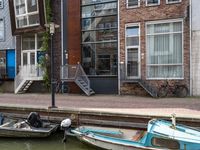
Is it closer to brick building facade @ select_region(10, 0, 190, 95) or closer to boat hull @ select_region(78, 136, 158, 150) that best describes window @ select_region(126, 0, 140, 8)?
brick building facade @ select_region(10, 0, 190, 95)

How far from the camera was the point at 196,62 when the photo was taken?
18.5 m

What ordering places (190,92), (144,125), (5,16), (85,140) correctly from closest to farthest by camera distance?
(85,140) < (144,125) < (190,92) < (5,16)

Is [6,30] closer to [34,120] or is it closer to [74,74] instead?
[74,74]

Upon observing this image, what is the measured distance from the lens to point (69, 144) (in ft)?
37.5

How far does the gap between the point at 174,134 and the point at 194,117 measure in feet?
6.06

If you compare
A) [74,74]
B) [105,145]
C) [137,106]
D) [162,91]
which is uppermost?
[74,74]

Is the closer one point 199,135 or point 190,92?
point 199,135

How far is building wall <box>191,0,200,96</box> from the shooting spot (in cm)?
1848

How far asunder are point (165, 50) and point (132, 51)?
6.64 feet

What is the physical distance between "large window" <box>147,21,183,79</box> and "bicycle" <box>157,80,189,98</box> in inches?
23.2

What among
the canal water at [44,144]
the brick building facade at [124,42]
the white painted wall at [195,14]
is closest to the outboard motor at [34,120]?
the canal water at [44,144]

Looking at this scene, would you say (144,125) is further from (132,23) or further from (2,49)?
(2,49)

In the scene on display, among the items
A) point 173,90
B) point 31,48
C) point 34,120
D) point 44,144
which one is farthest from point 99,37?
point 44,144

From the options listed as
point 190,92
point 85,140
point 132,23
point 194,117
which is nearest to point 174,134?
point 194,117
